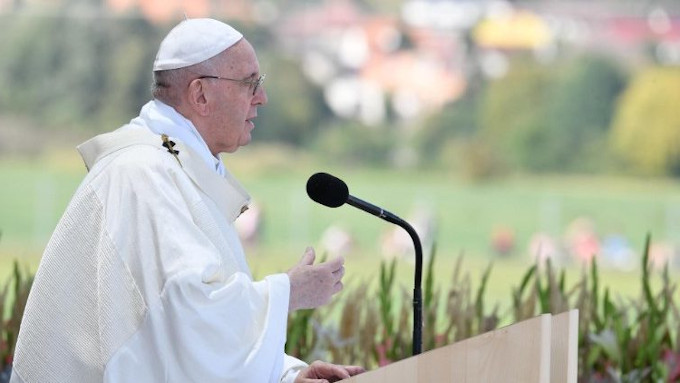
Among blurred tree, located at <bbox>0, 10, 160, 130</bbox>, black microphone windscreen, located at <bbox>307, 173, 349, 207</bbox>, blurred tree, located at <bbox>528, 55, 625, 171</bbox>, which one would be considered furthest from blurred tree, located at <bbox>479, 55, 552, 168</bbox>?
black microphone windscreen, located at <bbox>307, 173, 349, 207</bbox>

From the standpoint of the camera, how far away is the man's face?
6.82ft

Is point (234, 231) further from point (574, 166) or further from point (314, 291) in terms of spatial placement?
point (574, 166)

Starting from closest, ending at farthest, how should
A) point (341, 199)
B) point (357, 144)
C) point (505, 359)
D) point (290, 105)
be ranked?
point (505, 359) → point (341, 199) → point (357, 144) → point (290, 105)

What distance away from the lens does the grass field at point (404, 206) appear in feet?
57.8

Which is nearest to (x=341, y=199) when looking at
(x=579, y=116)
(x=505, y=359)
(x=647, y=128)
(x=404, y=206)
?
(x=505, y=359)

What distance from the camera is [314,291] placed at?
1.96 meters

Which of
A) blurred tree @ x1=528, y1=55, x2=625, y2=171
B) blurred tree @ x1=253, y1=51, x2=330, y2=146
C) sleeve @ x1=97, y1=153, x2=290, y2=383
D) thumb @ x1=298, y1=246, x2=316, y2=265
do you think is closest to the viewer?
sleeve @ x1=97, y1=153, x2=290, y2=383

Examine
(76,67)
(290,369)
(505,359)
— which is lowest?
(76,67)

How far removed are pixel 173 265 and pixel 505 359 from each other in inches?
19.5

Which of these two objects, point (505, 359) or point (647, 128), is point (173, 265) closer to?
point (505, 359)

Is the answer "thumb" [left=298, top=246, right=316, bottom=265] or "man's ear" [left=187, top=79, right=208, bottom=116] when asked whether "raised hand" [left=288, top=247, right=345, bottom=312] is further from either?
"man's ear" [left=187, top=79, right=208, bottom=116]

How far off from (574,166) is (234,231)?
17.6 meters

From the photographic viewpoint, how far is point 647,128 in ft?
61.7

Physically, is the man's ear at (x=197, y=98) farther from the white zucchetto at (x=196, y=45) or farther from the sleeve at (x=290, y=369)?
the sleeve at (x=290, y=369)
